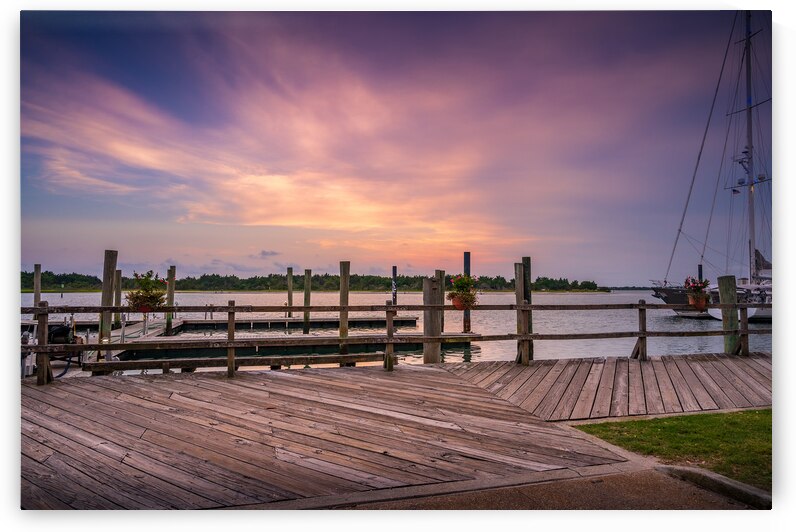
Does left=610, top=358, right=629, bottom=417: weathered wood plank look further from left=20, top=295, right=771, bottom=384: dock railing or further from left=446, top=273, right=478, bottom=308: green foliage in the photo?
left=446, top=273, right=478, bottom=308: green foliage

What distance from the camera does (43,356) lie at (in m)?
5.86

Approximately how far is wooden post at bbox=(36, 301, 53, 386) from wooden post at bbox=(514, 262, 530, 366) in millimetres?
5489

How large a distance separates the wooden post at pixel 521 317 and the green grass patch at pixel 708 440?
8.66 ft

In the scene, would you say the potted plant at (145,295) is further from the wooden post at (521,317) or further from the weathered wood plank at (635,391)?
the weathered wood plank at (635,391)

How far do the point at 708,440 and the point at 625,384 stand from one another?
202 centimetres

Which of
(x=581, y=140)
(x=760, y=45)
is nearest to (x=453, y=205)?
(x=581, y=140)

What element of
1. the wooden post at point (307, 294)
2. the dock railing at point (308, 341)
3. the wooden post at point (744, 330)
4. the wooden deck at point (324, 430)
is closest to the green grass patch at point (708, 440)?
the wooden deck at point (324, 430)

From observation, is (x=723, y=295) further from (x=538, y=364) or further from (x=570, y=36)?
(x=570, y=36)

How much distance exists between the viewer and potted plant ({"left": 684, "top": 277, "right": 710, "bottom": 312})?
306 inches

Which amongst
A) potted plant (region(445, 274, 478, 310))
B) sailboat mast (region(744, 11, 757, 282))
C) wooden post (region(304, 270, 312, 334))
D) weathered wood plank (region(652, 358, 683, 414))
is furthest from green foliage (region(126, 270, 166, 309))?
wooden post (region(304, 270, 312, 334))

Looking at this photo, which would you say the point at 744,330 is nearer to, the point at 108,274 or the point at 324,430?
the point at 324,430

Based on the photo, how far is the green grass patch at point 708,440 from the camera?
136 inches

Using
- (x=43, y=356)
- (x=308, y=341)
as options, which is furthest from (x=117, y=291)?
(x=308, y=341)

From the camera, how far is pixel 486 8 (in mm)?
4363
